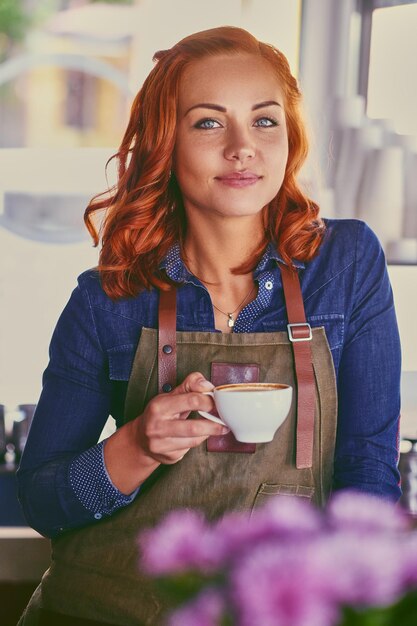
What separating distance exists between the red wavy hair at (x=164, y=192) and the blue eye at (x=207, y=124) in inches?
2.5

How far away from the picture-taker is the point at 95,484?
1.62m

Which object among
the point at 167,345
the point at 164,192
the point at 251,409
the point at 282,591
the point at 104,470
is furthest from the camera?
the point at 164,192

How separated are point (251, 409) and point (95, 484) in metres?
0.48

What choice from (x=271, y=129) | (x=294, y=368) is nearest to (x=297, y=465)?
(x=294, y=368)

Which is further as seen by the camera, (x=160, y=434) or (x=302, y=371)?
(x=302, y=371)

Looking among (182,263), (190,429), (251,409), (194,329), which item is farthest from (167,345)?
(251,409)

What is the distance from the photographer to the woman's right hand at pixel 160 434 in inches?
52.7

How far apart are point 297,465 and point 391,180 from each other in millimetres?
1275

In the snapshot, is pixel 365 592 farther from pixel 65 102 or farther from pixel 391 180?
pixel 65 102

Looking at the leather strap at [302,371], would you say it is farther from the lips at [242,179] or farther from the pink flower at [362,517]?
the pink flower at [362,517]

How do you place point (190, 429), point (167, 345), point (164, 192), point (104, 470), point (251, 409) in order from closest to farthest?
point (251, 409)
point (190, 429)
point (104, 470)
point (167, 345)
point (164, 192)

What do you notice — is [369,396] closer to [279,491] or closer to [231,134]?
[279,491]

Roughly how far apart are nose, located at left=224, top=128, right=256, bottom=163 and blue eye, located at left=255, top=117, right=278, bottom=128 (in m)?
0.04

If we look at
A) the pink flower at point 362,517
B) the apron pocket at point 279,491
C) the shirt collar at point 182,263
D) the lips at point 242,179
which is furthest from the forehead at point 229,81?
the pink flower at point 362,517
